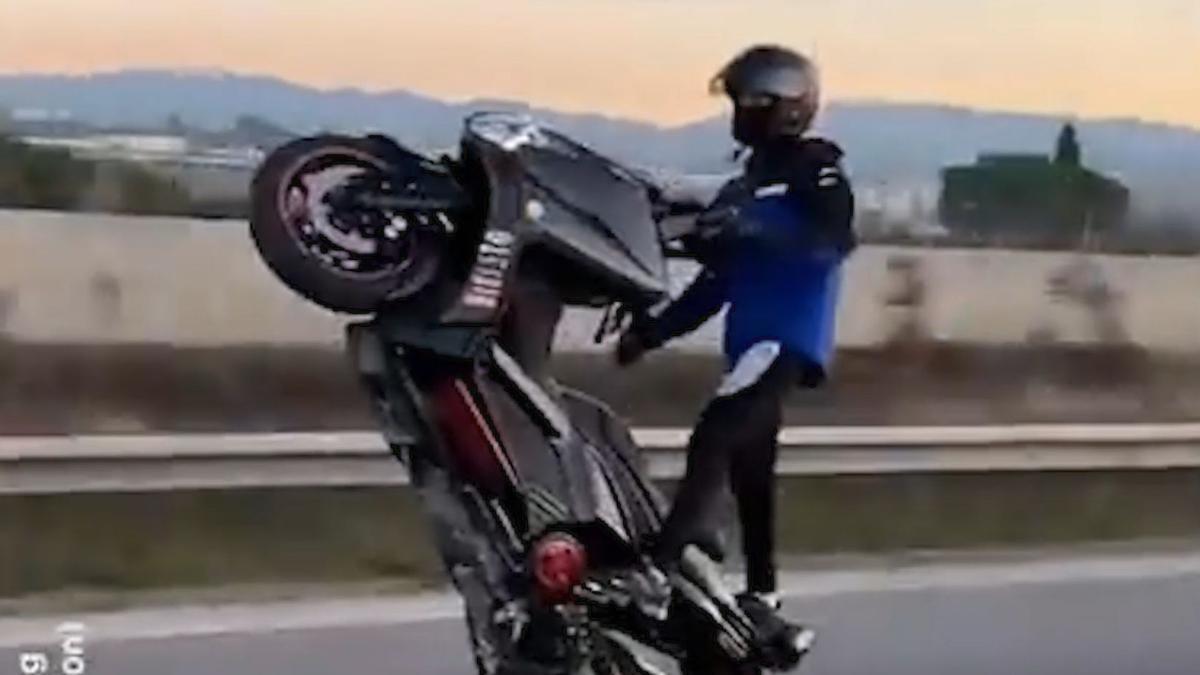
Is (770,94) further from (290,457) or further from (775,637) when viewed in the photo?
(290,457)

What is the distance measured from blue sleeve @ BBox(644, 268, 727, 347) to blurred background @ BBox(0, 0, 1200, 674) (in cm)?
192

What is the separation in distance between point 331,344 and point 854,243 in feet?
13.3

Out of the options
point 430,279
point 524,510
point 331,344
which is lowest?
point 331,344

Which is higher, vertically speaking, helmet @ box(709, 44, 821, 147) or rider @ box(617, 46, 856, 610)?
helmet @ box(709, 44, 821, 147)

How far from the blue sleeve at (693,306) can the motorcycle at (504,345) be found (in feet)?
1.09

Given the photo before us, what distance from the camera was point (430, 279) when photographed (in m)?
6.57

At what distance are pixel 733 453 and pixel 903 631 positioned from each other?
3695 millimetres

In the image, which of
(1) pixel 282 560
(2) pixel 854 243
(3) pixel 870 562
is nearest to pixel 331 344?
(1) pixel 282 560

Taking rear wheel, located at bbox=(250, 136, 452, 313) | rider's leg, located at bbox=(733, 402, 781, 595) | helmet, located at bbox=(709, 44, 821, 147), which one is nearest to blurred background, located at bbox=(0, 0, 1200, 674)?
rider's leg, located at bbox=(733, 402, 781, 595)

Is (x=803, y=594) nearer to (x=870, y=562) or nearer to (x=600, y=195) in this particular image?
(x=870, y=562)

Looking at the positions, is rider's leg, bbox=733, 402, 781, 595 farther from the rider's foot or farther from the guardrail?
the guardrail

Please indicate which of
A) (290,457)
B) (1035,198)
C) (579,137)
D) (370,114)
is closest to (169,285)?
(290,457)

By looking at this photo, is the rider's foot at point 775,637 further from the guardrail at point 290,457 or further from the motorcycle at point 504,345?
the guardrail at point 290,457

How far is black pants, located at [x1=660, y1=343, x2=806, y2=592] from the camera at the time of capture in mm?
6961
